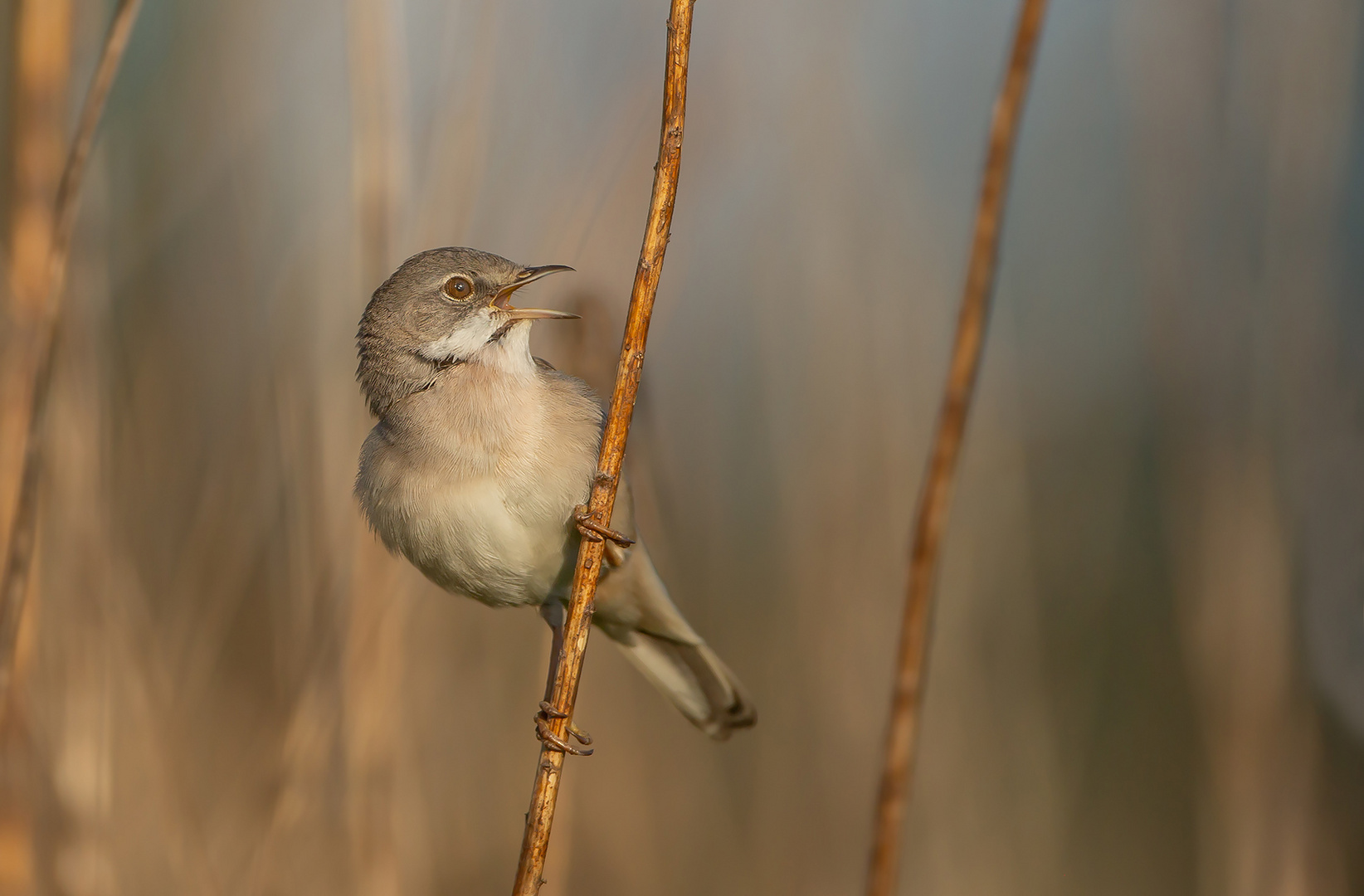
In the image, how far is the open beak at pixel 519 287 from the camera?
2.52 meters

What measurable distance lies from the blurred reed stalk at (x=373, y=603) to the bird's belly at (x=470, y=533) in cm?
33

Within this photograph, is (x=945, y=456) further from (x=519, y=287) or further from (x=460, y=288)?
(x=460, y=288)

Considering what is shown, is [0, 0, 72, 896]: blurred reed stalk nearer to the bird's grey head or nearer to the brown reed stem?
the brown reed stem

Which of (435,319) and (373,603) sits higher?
(435,319)

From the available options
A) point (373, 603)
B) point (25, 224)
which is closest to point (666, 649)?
point (373, 603)

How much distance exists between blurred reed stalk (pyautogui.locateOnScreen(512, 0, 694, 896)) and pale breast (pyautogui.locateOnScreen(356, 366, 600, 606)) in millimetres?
583

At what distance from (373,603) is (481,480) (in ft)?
2.05

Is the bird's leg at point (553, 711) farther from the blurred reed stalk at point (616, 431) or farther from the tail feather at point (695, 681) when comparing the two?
the tail feather at point (695, 681)

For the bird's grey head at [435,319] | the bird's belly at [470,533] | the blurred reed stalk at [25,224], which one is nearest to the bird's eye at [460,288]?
the bird's grey head at [435,319]

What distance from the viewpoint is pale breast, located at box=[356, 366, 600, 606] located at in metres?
2.48

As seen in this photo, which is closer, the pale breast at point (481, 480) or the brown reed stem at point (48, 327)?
the brown reed stem at point (48, 327)

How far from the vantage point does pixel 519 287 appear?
2.71m

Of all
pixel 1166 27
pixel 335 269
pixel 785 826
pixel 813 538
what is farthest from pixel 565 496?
pixel 1166 27

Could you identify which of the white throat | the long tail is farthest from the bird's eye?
the long tail
